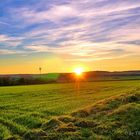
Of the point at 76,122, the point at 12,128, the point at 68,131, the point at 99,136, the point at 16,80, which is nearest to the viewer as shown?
the point at 99,136

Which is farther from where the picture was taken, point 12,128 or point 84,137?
point 12,128

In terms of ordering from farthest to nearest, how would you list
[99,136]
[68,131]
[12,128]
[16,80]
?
[16,80] < [12,128] < [68,131] < [99,136]

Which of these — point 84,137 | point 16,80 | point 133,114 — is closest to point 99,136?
point 84,137

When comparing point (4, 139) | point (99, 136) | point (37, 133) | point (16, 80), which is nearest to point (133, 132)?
point (99, 136)

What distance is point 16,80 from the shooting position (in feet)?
332

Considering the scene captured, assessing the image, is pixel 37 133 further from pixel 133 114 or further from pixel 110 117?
pixel 133 114

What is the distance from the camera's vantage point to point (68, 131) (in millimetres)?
14680

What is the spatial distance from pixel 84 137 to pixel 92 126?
5.84 ft

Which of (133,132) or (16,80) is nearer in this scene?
(133,132)

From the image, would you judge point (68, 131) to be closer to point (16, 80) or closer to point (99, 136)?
point (99, 136)

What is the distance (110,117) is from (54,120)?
297 cm

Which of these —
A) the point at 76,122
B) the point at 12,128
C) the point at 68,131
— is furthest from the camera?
the point at 12,128

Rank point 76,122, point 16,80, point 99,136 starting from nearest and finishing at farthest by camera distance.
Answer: point 99,136, point 76,122, point 16,80

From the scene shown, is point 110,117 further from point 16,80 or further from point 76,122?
point 16,80
